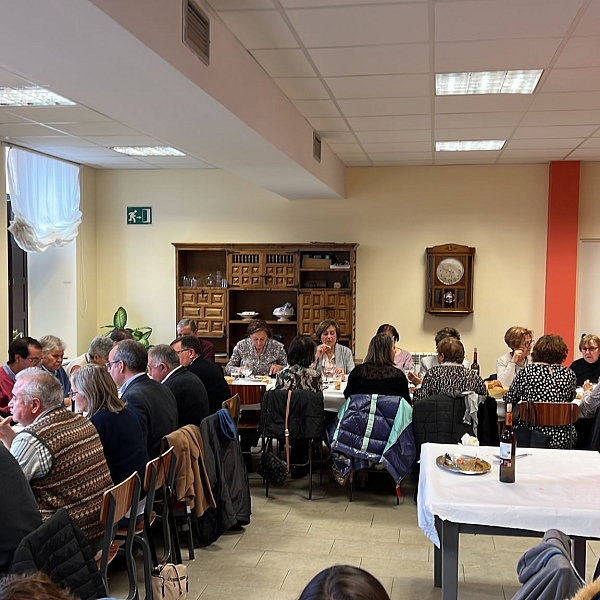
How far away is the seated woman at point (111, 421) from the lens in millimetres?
3605

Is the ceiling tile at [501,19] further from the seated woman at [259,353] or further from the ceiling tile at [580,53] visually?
the seated woman at [259,353]

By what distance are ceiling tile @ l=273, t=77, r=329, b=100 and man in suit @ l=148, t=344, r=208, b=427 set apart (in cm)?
204

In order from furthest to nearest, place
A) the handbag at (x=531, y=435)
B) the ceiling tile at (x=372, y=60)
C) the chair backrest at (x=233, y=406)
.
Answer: the handbag at (x=531, y=435) < the chair backrest at (x=233, y=406) < the ceiling tile at (x=372, y=60)

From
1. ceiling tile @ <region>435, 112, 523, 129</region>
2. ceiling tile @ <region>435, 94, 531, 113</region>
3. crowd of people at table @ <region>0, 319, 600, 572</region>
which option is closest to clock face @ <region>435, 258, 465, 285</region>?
crowd of people at table @ <region>0, 319, 600, 572</region>

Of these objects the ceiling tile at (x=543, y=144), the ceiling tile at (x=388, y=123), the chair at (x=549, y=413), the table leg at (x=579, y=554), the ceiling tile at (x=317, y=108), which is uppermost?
the ceiling tile at (x=543, y=144)

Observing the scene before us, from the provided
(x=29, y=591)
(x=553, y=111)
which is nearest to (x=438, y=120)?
(x=553, y=111)

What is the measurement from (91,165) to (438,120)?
4.62m

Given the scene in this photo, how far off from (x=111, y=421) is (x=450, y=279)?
5653mm

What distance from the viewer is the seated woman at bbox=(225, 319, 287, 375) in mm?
6793

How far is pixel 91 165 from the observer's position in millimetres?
8648

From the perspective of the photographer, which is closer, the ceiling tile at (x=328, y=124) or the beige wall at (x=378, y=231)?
the ceiling tile at (x=328, y=124)

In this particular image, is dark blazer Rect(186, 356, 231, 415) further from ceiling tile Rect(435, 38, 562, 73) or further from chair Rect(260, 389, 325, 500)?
ceiling tile Rect(435, 38, 562, 73)

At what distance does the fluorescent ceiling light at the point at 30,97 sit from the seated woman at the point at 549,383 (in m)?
3.90

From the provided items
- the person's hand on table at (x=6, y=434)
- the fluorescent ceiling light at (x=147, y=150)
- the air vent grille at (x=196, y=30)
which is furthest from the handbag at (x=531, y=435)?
the fluorescent ceiling light at (x=147, y=150)
